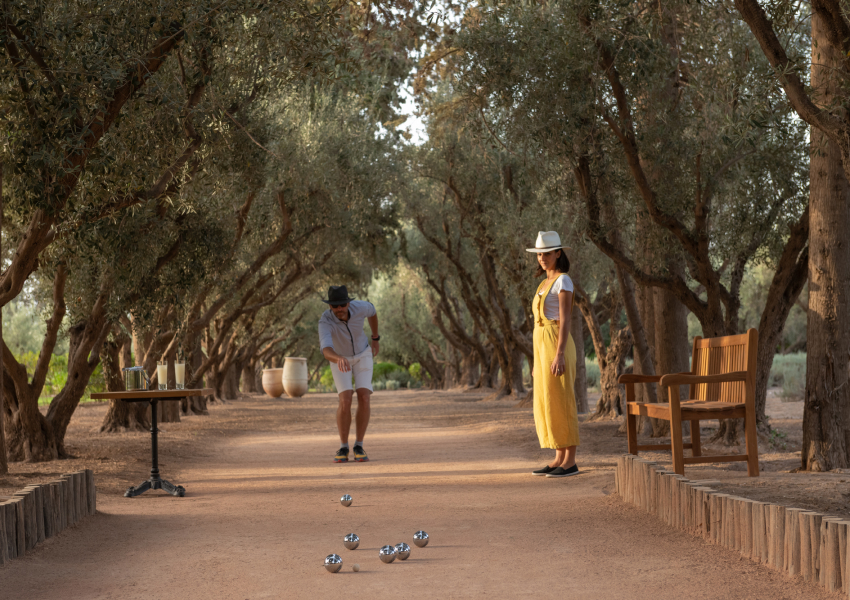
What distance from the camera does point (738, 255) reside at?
37.4ft

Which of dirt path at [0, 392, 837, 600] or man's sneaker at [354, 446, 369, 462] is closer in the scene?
dirt path at [0, 392, 837, 600]

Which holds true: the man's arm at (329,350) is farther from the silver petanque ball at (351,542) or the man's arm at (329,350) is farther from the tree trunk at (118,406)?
the tree trunk at (118,406)

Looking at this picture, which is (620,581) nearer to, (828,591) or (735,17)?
(828,591)

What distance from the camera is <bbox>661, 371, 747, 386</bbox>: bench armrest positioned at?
680 centimetres

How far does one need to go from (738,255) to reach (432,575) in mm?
8308

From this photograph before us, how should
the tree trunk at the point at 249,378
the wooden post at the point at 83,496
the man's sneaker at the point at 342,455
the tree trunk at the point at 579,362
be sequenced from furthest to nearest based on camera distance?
1. the tree trunk at the point at 249,378
2. the tree trunk at the point at 579,362
3. the man's sneaker at the point at 342,455
4. the wooden post at the point at 83,496

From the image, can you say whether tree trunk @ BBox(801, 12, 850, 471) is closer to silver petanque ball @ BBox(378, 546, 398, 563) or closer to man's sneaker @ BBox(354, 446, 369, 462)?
silver petanque ball @ BBox(378, 546, 398, 563)

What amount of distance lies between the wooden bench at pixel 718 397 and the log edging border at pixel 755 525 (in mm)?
789

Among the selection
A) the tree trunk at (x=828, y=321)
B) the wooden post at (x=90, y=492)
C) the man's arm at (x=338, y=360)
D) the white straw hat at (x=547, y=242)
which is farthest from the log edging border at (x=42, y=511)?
the tree trunk at (x=828, y=321)

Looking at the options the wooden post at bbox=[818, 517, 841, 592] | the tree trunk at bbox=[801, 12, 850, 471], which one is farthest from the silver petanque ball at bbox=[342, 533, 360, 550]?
the tree trunk at bbox=[801, 12, 850, 471]

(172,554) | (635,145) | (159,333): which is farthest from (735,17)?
(159,333)

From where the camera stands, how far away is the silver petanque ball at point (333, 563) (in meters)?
4.42

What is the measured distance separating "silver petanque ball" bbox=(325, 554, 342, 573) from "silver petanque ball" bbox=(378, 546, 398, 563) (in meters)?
0.28

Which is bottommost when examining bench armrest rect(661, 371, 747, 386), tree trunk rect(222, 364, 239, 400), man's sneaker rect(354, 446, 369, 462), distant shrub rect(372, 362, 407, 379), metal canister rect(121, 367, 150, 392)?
distant shrub rect(372, 362, 407, 379)
